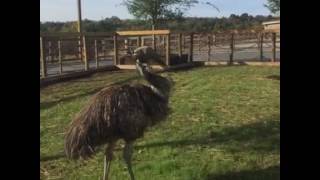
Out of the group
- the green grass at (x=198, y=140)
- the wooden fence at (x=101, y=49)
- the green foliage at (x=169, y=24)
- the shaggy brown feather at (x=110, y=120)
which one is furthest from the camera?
the green foliage at (x=169, y=24)

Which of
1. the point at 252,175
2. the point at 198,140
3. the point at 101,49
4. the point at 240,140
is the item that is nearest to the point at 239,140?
the point at 240,140

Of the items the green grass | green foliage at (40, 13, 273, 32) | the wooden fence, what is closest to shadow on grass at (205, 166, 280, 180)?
the green grass

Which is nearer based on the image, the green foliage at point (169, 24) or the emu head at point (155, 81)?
the emu head at point (155, 81)

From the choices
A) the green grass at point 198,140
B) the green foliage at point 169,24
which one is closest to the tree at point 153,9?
the green foliage at point 169,24

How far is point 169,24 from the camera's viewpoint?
27438mm

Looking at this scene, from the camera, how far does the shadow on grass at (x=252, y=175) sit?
16.7ft

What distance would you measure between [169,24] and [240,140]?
2134cm

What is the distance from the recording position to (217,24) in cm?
4456

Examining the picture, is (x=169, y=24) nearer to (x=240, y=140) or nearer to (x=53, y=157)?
(x=240, y=140)

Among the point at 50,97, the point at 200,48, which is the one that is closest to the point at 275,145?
the point at 50,97

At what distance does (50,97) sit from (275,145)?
5808 mm

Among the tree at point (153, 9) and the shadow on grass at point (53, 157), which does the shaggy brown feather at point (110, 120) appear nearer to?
the shadow on grass at point (53, 157)

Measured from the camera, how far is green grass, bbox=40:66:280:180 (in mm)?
5352

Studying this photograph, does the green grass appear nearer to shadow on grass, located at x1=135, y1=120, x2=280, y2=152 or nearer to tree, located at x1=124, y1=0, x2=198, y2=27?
shadow on grass, located at x1=135, y1=120, x2=280, y2=152
